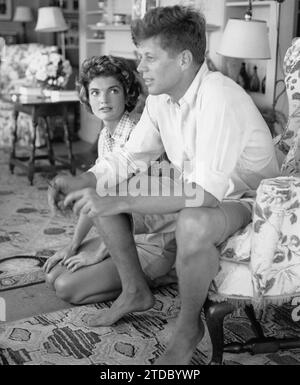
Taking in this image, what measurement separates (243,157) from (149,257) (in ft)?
2.27

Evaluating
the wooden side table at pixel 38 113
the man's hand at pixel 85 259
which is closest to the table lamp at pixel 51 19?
the wooden side table at pixel 38 113

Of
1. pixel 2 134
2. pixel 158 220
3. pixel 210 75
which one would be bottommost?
pixel 2 134

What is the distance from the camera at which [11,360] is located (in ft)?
5.79

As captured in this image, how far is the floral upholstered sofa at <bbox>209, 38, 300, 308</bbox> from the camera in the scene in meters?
1.58

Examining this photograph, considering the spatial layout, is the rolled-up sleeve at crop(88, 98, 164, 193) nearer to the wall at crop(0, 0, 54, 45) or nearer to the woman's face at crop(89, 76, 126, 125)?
the woman's face at crop(89, 76, 126, 125)

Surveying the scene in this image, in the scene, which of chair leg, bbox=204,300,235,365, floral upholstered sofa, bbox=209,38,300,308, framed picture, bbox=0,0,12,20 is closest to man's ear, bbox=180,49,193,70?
floral upholstered sofa, bbox=209,38,300,308

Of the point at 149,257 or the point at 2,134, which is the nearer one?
the point at 149,257

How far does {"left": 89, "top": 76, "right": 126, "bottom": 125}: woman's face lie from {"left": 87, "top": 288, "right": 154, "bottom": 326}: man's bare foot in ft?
2.57

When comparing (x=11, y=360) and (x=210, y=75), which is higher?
(x=210, y=75)

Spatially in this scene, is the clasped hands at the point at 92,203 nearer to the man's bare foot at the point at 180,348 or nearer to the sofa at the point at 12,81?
the man's bare foot at the point at 180,348
